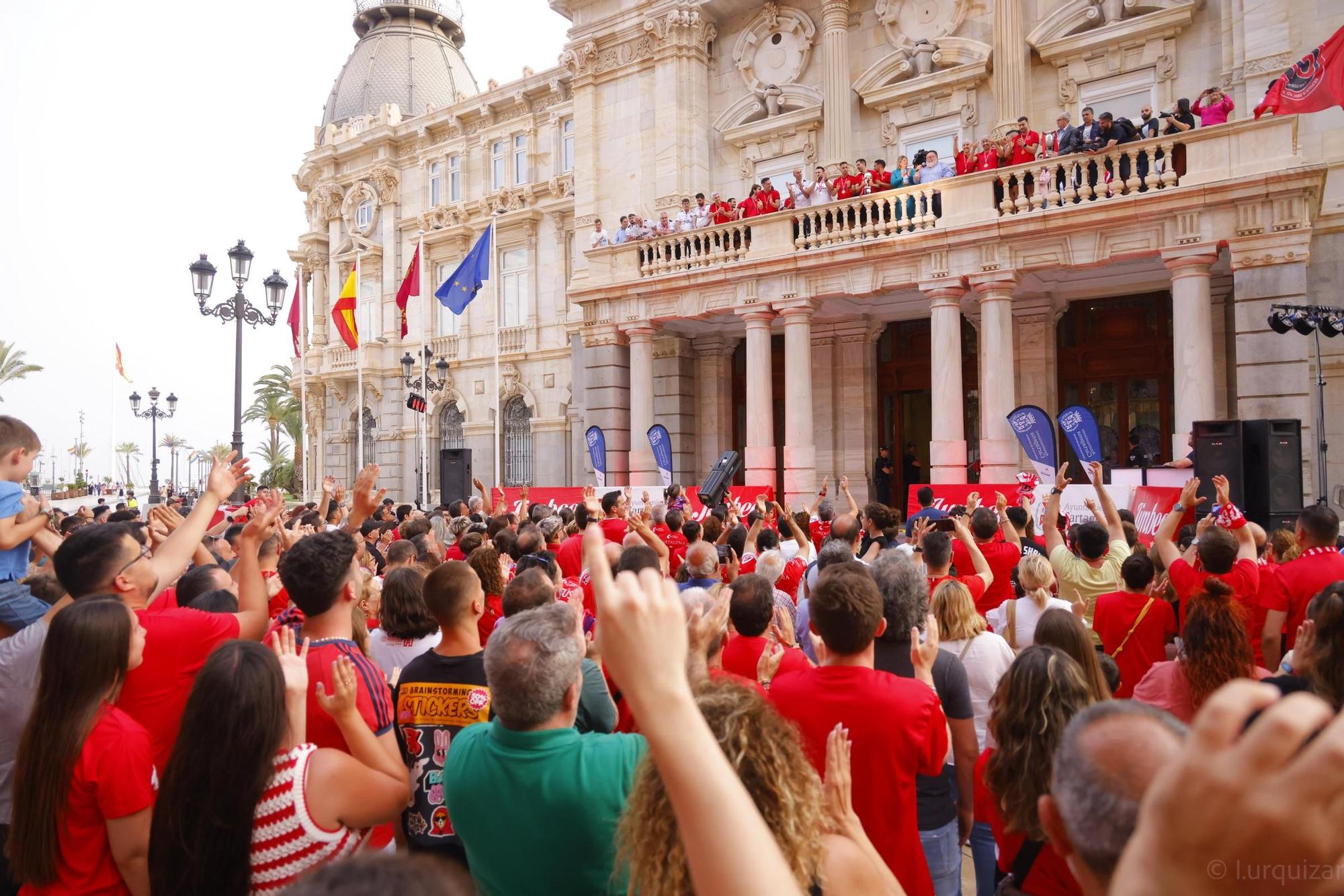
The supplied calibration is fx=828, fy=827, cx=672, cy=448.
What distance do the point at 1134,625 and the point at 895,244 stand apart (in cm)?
1264

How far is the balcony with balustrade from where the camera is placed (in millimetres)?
13383

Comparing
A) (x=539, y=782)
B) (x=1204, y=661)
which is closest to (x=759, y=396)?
(x=1204, y=661)

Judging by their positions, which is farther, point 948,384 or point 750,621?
point 948,384

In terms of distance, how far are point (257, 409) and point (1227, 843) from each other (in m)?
66.6

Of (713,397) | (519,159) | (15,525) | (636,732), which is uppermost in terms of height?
(519,159)

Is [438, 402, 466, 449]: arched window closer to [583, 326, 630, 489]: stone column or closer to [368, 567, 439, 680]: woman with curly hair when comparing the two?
[583, 326, 630, 489]: stone column

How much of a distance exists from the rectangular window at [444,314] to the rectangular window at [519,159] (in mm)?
4199

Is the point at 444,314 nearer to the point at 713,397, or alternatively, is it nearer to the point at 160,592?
the point at 713,397

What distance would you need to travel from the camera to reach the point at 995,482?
15.7m

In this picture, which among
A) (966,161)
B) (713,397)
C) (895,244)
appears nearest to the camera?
(966,161)

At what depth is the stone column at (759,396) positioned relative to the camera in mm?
18484

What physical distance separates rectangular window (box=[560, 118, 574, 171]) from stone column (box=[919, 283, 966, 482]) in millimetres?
16150

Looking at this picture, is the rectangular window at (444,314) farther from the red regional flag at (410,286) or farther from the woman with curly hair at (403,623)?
the woman with curly hair at (403,623)

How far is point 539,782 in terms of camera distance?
7.90ft
